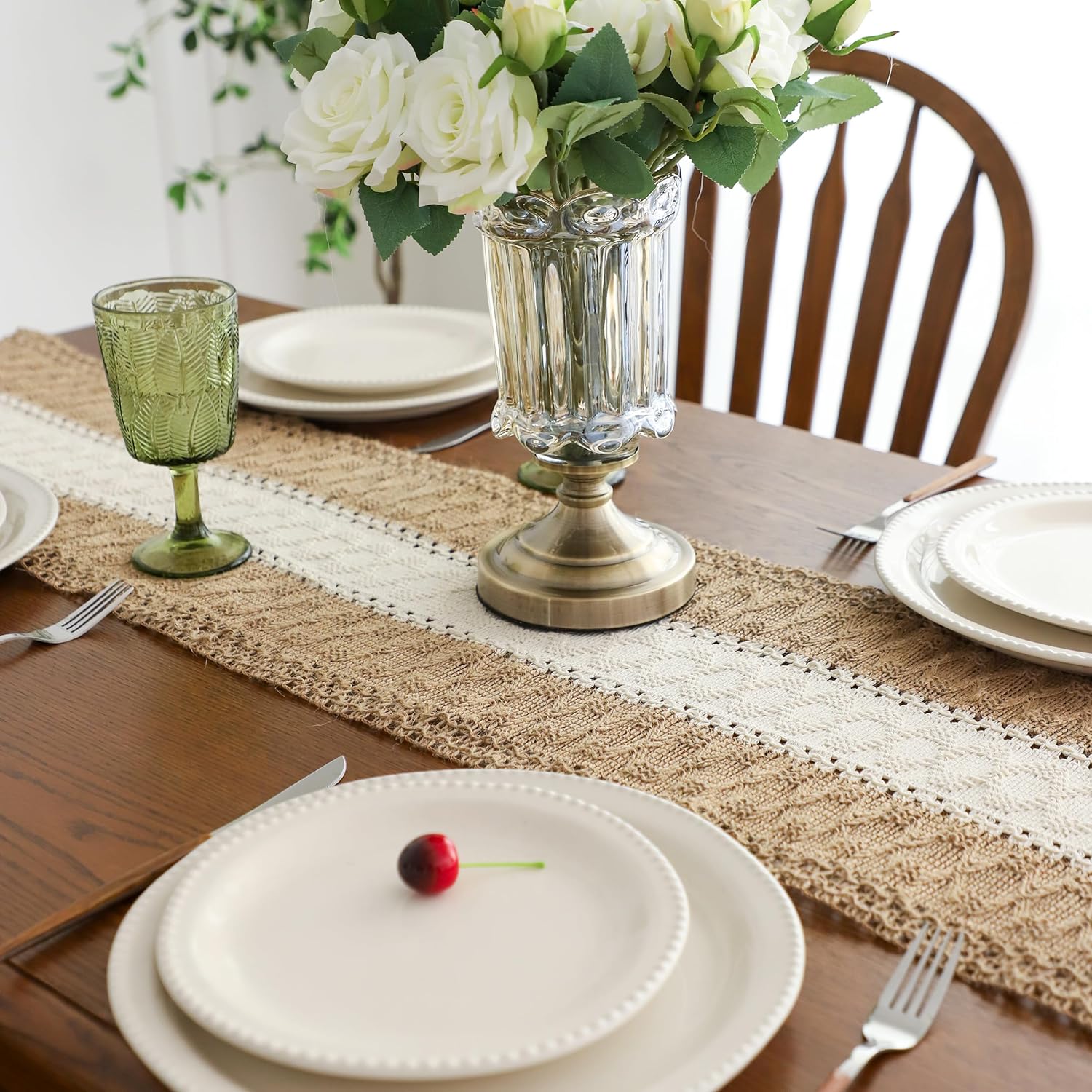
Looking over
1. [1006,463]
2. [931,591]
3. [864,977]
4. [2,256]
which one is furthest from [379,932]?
[2,256]

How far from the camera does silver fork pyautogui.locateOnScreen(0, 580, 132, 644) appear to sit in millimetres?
867

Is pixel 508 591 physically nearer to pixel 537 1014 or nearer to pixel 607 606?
pixel 607 606

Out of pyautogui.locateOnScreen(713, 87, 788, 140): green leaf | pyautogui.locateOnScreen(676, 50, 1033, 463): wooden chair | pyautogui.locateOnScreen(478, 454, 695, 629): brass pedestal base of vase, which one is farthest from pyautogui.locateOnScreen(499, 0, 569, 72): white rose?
pyautogui.locateOnScreen(676, 50, 1033, 463): wooden chair

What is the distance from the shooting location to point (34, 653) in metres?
0.86

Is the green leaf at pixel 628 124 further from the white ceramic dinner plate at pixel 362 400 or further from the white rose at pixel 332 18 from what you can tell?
the white ceramic dinner plate at pixel 362 400

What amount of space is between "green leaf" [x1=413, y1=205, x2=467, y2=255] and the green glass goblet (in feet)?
0.71

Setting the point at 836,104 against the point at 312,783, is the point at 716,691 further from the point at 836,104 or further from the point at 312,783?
the point at 836,104

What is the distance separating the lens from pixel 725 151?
0.75 m

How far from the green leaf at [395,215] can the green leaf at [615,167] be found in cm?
11

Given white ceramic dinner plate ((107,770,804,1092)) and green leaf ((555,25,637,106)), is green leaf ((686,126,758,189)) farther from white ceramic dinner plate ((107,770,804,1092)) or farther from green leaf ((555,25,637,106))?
white ceramic dinner plate ((107,770,804,1092))

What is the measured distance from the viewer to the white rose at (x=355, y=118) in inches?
27.6

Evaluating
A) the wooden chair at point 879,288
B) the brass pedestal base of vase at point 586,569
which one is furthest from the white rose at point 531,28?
the wooden chair at point 879,288

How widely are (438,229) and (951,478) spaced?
542 millimetres

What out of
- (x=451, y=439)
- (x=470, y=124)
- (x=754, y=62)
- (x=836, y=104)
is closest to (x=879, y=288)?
(x=451, y=439)
